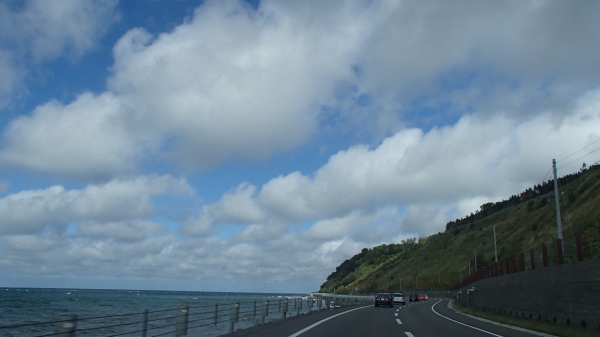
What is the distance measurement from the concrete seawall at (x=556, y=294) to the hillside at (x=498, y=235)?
74.1 ft

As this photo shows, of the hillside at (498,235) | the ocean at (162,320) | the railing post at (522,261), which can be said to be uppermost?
the hillside at (498,235)

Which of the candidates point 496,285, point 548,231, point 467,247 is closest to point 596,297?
point 496,285

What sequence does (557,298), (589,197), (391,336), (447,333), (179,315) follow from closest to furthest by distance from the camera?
1. (179,315)
2. (391,336)
3. (447,333)
4. (557,298)
5. (589,197)

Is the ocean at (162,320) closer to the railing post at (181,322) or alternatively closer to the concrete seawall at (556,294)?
the railing post at (181,322)

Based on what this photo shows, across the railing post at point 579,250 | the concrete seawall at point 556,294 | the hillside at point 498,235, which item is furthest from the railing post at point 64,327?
the hillside at point 498,235

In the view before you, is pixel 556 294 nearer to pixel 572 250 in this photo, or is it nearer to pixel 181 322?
pixel 572 250

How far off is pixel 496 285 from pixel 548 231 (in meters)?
51.8

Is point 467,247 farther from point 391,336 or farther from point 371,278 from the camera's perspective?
point 391,336

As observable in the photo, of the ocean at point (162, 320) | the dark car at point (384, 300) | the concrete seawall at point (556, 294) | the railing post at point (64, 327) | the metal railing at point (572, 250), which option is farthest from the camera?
the dark car at point (384, 300)

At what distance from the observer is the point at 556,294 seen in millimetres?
21578

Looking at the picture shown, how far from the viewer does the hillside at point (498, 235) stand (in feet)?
249

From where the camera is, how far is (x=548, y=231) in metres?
80.2

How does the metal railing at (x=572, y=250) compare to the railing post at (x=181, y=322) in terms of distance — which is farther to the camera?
the metal railing at (x=572, y=250)

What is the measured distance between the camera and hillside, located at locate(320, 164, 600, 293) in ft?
249
